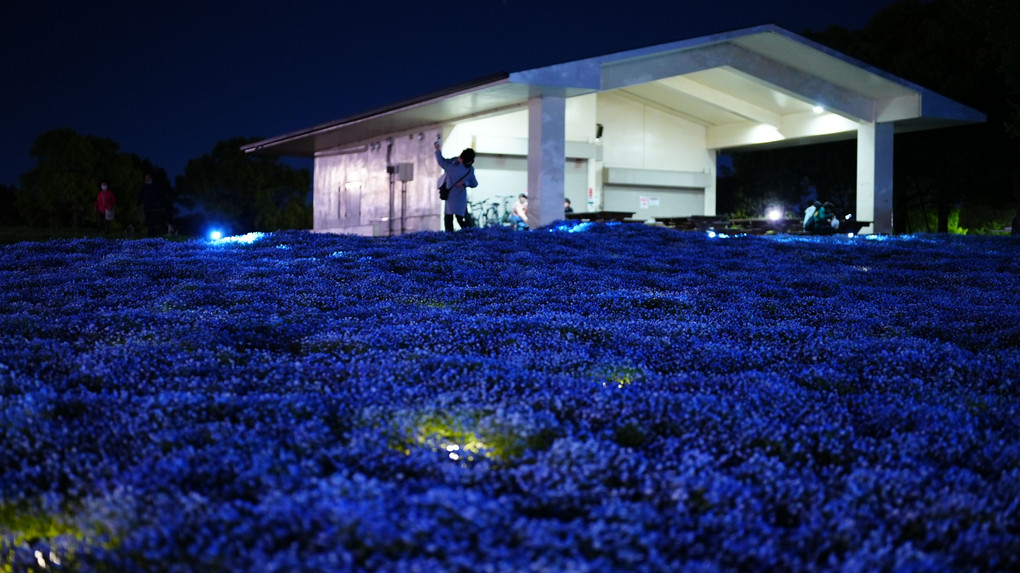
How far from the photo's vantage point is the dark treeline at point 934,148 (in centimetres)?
3628

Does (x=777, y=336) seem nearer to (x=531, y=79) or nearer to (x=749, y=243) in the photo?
(x=749, y=243)

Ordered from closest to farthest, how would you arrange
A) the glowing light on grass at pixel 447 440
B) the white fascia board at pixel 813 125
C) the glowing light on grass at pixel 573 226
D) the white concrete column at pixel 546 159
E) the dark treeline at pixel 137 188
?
the glowing light on grass at pixel 447 440 < the glowing light on grass at pixel 573 226 < the white concrete column at pixel 546 159 < the white fascia board at pixel 813 125 < the dark treeline at pixel 137 188

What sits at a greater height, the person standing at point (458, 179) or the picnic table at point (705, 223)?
the person standing at point (458, 179)

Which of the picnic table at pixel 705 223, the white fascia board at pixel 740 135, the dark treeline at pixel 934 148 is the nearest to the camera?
the picnic table at pixel 705 223

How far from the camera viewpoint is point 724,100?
34.1 meters

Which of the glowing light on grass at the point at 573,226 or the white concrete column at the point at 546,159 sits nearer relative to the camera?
the glowing light on grass at the point at 573,226

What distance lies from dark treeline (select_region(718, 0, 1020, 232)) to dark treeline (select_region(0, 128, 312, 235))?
115 feet

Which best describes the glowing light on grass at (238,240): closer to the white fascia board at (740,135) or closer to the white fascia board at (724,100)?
the white fascia board at (724,100)

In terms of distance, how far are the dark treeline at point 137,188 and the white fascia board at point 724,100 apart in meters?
34.6

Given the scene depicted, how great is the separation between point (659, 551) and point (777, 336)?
4985 mm

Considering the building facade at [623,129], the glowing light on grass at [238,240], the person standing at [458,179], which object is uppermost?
the building facade at [623,129]

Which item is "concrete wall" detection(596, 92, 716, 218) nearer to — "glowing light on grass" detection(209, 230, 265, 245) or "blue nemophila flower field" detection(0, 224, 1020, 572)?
"glowing light on grass" detection(209, 230, 265, 245)

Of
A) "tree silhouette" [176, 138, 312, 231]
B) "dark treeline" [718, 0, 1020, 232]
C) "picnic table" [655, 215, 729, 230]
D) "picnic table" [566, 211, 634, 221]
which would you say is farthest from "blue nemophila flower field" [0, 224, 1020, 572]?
"tree silhouette" [176, 138, 312, 231]

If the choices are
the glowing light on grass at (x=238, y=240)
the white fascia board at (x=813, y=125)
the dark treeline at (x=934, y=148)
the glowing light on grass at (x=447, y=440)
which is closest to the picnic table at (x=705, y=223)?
the white fascia board at (x=813, y=125)
